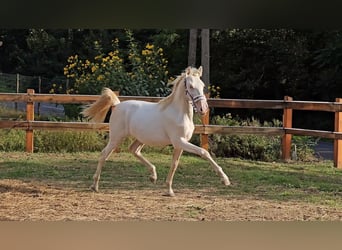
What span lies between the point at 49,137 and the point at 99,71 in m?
2.47

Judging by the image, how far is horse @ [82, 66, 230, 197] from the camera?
523 centimetres

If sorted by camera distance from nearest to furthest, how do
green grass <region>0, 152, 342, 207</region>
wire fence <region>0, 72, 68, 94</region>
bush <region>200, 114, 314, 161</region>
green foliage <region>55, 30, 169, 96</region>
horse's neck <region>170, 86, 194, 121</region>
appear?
horse's neck <region>170, 86, 194, 121</region>
green grass <region>0, 152, 342, 207</region>
bush <region>200, 114, 314, 161</region>
green foliage <region>55, 30, 169, 96</region>
wire fence <region>0, 72, 68, 94</region>

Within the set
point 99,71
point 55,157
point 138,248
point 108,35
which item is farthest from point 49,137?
point 108,35

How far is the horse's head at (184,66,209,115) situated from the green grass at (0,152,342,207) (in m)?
1.11

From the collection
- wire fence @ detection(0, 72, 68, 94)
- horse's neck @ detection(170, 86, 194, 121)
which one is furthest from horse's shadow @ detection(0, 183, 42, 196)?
wire fence @ detection(0, 72, 68, 94)

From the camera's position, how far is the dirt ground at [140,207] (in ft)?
15.0

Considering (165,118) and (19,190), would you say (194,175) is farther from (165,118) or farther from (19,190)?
(19,190)

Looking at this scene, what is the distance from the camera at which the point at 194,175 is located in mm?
6988

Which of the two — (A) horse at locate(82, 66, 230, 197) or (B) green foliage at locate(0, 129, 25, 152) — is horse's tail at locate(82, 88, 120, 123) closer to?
(A) horse at locate(82, 66, 230, 197)

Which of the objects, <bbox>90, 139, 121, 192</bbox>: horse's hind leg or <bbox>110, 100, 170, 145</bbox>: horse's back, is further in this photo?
<bbox>90, 139, 121, 192</bbox>: horse's hind leg

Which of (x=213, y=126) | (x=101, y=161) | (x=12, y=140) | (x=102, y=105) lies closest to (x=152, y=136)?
(x=101, y=161)

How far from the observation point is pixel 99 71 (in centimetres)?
1103

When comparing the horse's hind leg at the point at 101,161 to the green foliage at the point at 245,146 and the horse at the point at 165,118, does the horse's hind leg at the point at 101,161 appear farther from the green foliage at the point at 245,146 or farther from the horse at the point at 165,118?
the green foliage at the point at 245,146

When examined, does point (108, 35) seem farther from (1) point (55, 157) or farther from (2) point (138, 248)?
(2) point (138, 248)
